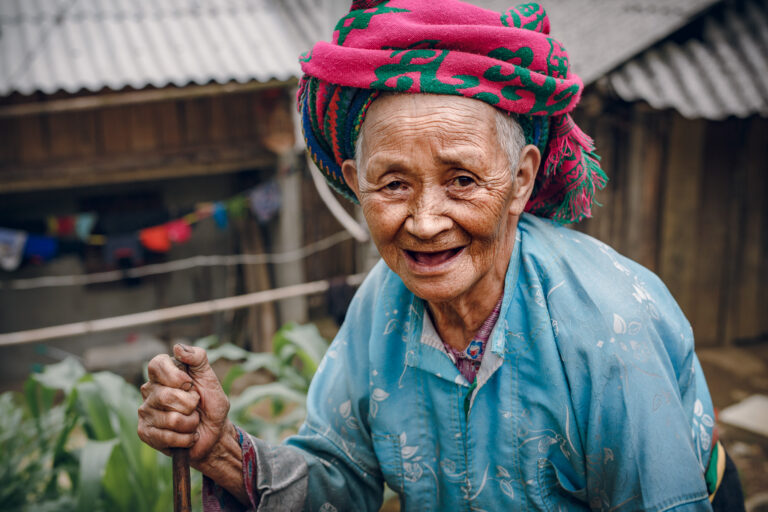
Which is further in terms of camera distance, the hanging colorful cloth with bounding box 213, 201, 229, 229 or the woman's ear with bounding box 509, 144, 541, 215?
the hanging colorful cloth with bounding box 213, 201, 229, 229

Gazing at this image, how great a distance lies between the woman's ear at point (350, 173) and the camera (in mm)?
1696

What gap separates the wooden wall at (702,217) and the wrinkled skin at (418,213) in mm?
4184

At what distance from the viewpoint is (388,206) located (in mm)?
1520

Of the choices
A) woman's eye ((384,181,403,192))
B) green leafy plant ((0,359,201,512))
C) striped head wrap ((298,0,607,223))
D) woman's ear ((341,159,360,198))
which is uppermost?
striped head wrap ((298,0,607,223))

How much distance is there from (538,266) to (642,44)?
3688mm

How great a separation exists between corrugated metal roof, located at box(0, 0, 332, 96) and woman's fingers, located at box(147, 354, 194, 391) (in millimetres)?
4048

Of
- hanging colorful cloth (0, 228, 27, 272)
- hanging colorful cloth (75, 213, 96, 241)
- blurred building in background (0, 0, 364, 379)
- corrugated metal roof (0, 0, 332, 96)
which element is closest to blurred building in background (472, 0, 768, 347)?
corrugated metal roof (0, 0, 332, 96)

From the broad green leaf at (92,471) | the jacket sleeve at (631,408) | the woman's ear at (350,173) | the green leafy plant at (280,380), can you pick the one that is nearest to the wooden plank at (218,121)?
the green leafy plant at (280,380)

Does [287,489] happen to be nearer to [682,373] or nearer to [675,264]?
[682,373]

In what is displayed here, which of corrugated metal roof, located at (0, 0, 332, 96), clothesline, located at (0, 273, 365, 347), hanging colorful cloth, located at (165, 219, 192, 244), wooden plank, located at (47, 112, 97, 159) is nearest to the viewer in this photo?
clothesline, located at (0, 273, 365, 347)

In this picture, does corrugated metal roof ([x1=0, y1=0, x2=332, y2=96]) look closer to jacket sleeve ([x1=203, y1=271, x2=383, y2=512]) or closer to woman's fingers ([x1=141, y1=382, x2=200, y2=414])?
jacket sleeve ([x1=203, y1=271, x2=383, y2=512])

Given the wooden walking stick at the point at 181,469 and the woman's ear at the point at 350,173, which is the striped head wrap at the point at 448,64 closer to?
the woman's ear at the point at 350,173

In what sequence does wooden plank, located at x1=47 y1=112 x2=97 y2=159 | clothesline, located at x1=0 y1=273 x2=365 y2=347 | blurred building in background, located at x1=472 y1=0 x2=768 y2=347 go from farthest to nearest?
wooden plank, located at x1=47 y1=112 x2=97 y2=159, clothesline, located at x1=0 y1=273 x2=365 y2=347, blurred building in background, located at x1=472 y1=0 x2=768 y2=347

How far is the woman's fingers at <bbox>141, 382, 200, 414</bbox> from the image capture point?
146cm
